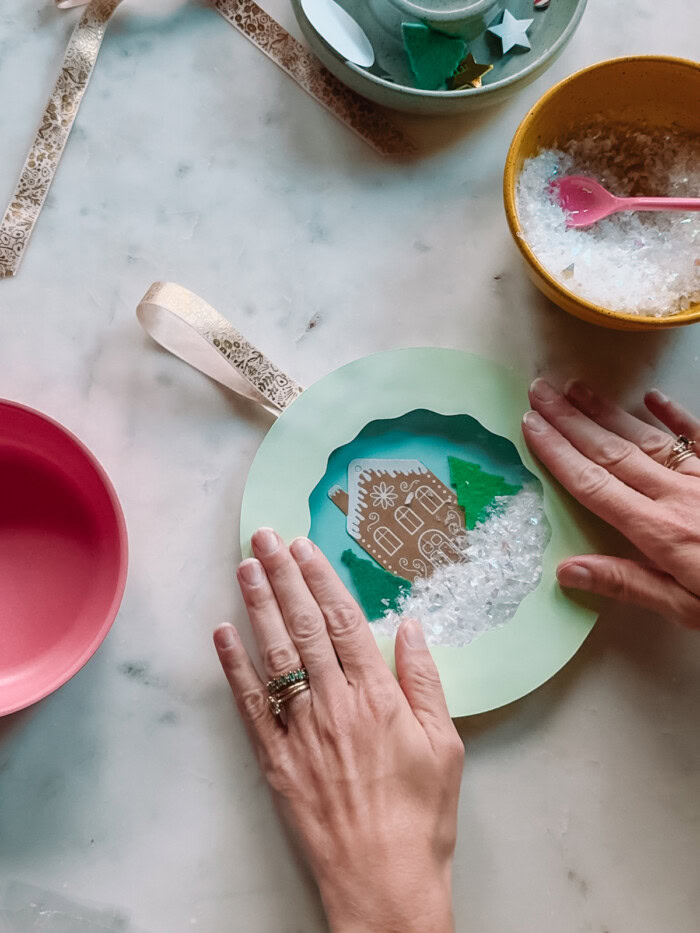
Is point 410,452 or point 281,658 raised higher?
point 410,452

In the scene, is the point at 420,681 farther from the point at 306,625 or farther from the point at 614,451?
the point at 614,451

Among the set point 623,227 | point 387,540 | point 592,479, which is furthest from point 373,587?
point 623,227

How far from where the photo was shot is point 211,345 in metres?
0.83

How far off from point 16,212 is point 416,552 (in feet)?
1.89

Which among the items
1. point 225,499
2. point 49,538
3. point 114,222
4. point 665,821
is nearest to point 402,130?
point 114,222

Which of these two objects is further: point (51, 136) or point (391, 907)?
point (51, 136)

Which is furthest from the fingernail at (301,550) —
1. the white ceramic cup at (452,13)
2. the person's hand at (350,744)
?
the white ceramic cup at (452,13)

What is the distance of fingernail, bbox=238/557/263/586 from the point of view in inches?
31.0

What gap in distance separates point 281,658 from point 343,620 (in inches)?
2.9

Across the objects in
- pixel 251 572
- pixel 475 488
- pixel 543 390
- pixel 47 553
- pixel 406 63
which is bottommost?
pixel 47 553

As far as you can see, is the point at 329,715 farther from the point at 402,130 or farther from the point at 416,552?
the point at 402,130

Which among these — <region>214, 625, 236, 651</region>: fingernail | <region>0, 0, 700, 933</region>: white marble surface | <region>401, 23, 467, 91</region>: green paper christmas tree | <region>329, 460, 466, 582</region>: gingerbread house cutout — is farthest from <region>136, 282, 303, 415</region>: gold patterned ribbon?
<region>401, 23, 467, 91</region>: green paper christmas tree

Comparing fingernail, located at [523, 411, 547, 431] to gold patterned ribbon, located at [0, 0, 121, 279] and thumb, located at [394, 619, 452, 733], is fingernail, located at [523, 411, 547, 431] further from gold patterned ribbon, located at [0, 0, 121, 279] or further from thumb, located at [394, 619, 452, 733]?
gold patterned ribbon, located at [0, 0, 121, 279]

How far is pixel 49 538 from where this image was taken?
806mm
